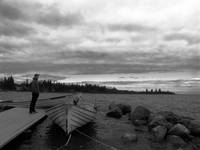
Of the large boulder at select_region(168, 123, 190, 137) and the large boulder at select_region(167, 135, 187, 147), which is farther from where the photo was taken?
the large boulder at select_region(168, 123, 190, 137)

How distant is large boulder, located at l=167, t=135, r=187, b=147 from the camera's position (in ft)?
41.1

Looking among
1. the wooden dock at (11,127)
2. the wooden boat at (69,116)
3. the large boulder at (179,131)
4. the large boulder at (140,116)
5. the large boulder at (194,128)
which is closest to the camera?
the wooden dock at (11,127)

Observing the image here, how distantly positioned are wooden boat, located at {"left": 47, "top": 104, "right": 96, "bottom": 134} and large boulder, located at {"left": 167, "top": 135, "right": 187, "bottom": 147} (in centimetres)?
528

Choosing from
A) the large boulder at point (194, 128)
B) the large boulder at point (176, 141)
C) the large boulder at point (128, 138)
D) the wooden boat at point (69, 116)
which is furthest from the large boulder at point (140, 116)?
the large boulder at point (176, 141)

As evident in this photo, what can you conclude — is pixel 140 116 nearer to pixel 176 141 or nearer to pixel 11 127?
pixel 176 141

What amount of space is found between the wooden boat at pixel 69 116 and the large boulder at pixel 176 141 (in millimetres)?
5279

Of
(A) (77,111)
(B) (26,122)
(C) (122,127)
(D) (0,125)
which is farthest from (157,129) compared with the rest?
(D) (0,125)

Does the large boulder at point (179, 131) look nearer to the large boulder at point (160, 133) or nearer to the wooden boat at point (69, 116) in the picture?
the large boulder at point (160, 133)

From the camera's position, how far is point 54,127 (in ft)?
52.5

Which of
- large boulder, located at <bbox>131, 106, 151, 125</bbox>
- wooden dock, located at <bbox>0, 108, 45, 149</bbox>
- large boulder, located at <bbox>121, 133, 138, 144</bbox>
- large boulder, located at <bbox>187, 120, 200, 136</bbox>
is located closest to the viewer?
wooden dock, located at <bbox>0, 108, 45, 149</bbox>

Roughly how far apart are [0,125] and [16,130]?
1.55 meters

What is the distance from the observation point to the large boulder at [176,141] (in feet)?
41.1

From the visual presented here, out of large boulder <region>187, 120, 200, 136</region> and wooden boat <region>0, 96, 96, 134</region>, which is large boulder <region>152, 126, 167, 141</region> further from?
wooden boat <region>0, 96, 96, 134</region>

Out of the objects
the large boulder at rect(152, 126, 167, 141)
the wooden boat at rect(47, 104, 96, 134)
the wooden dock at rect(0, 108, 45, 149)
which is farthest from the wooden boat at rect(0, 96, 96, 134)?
the large boulder at rect(152, 126, 167, 141)
